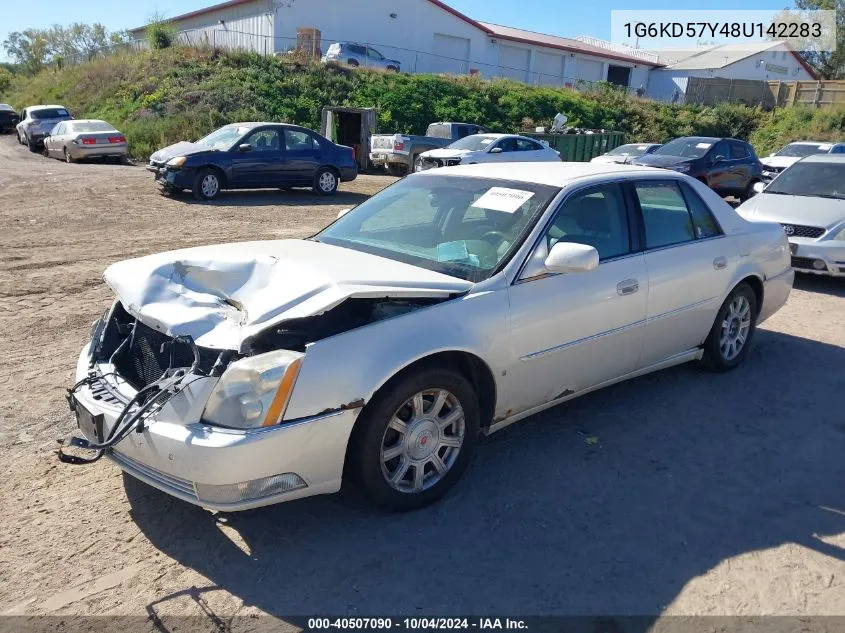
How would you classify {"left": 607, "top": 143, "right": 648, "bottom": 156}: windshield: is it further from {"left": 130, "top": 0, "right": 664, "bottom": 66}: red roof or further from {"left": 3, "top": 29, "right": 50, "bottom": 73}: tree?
{"left": 3, "top": 29, "right": 50, "bottom": 73}: tree

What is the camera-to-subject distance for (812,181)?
9914mm

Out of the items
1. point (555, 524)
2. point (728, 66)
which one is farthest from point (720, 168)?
point (728, 66)

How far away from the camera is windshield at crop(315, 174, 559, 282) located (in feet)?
13.3

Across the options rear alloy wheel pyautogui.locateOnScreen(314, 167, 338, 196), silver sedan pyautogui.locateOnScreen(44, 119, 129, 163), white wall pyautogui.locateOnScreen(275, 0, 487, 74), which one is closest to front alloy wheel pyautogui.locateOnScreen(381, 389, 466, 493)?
rear alloy wheel pyautogui.locateOnScreen(314, 167, 338, 196)

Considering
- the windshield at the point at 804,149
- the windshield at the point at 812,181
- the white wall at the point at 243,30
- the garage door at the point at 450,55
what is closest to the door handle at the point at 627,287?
the windshield at the point at 812,181

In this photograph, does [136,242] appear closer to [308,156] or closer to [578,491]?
[308,156]

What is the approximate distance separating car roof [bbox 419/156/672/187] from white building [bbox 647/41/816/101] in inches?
1972

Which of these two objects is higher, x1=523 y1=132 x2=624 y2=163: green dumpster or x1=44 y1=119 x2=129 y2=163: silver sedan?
x1=523 y1=132 x2=624 y2=163: green dumpster

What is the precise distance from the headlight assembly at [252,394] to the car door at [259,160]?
12.5 meters

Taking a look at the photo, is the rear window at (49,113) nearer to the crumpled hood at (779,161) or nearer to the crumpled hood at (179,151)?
the crumpled hood at (179,151)

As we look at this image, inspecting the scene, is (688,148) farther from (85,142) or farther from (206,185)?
(85,142)

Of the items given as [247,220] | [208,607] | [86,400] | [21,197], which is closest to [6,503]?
[86,400]

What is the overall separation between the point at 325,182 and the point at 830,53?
68.1 m

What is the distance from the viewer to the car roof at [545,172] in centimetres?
448
